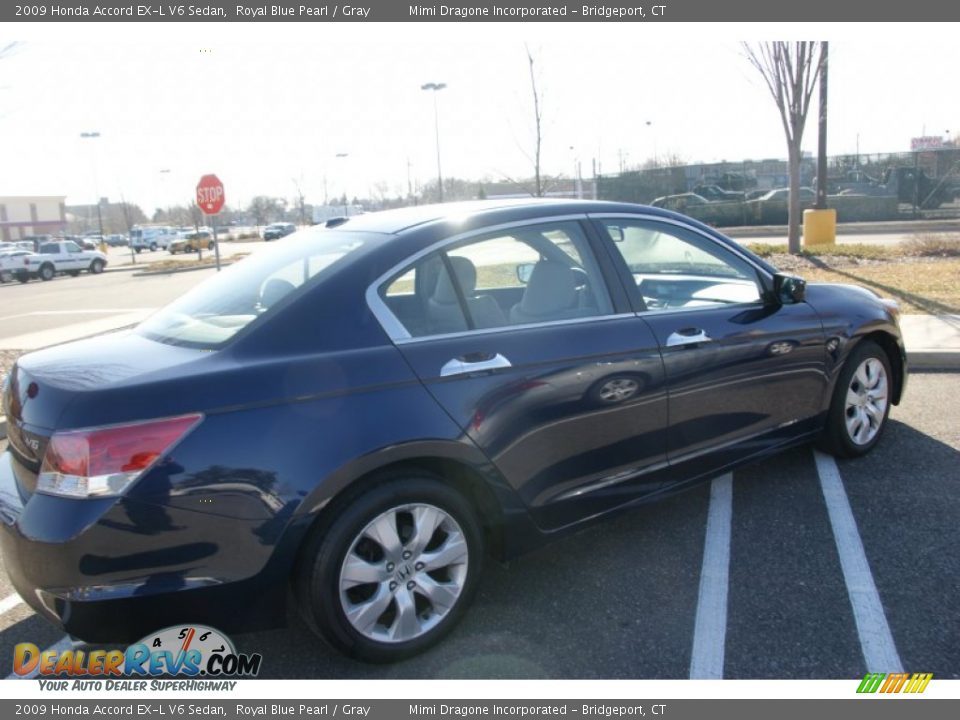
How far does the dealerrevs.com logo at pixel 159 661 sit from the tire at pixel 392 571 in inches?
14.7

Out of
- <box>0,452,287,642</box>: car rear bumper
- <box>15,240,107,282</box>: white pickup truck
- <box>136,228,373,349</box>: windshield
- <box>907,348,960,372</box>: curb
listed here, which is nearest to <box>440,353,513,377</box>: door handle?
<box>136,228,373,349</box>: windshield

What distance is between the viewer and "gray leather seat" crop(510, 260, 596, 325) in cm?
341

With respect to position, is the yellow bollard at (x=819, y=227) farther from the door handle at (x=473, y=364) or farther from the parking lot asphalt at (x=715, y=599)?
the door handle at (x=473, y=364)

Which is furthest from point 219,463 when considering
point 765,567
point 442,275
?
point 765,567

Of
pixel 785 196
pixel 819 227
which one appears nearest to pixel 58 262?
pixel 785 196

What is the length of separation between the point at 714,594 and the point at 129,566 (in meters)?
2.36

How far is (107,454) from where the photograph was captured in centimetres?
239

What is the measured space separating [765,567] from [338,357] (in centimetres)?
222

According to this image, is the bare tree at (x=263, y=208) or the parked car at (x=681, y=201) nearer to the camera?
the parked car at (x=681, y=201)

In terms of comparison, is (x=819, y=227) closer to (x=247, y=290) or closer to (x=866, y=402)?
(x=866, y=402)

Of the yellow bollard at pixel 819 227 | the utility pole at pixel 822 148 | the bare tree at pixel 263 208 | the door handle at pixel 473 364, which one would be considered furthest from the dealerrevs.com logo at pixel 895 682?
the bare tree at pixel 263 208

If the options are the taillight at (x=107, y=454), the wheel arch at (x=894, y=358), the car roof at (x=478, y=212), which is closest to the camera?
the taillight at (x=107, y=454)

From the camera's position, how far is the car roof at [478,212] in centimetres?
331

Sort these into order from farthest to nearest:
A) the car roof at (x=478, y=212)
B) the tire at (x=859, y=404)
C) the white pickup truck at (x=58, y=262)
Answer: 1. the white pickup truck at (x=58, y=262)
2. the tire at (x=859, y=404)
3. the car roof at (x=478, y=212)
